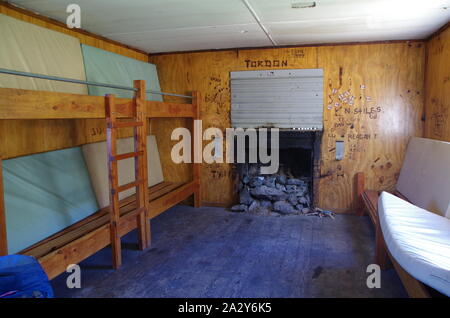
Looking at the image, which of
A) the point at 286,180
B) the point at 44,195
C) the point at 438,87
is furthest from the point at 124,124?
the point at 438,87

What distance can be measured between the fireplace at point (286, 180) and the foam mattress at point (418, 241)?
203 centimetres

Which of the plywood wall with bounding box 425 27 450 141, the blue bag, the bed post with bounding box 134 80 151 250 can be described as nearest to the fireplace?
the plywood wall with bounding box 425 27 450 141

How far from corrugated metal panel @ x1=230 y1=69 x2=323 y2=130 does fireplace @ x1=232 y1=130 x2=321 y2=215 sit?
0.21 metres

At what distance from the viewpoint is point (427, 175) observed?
3.71 metres

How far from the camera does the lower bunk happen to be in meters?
2.69

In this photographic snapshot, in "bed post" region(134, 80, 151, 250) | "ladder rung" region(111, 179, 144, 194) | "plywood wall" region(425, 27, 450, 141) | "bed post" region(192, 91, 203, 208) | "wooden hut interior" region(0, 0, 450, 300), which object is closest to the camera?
"wooden hut interior" region(0, 0, 450, 300)

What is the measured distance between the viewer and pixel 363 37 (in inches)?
179

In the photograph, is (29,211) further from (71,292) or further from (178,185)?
(178,185)

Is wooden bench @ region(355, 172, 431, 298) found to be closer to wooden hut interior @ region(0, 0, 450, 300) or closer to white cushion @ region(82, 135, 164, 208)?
wooden hut interior @ region(0, 0, 450, 300)

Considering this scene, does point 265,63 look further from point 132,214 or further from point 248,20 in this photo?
point 132,214

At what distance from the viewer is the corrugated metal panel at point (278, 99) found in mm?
5059

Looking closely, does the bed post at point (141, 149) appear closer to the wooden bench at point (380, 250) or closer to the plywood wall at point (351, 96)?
the plywood wall at point (351, 96)
